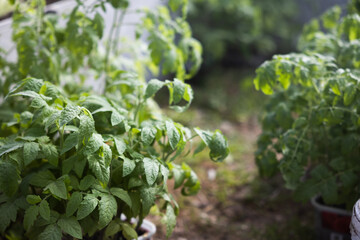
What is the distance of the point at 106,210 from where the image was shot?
1.28 m

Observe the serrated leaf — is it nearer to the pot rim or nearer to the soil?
the soil

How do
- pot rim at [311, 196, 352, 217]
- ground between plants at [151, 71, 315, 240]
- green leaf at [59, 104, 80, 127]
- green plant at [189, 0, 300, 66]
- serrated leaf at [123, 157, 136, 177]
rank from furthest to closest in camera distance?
1. green plant at [189, 0, 300, 66]
2. ground between plants at [151, 71, 315, 240]
3. pot rim at [311, 196, 352, 217]
4. serrated leaf at [123, 157, 136, 177]
5. green leaf at [59, 104, 80, 127]

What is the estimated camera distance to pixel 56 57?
6.15 feet

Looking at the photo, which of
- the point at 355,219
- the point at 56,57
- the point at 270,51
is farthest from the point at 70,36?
the point at 270,51

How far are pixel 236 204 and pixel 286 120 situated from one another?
0.80 m

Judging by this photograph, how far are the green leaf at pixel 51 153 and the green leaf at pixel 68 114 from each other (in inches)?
6.6

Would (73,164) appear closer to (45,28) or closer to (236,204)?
(45,28)

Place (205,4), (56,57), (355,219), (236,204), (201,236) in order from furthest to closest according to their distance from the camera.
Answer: (205,4), (236,204), (201,236), (56,57), (355,219)

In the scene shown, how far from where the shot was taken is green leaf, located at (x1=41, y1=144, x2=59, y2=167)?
1345 millimetres

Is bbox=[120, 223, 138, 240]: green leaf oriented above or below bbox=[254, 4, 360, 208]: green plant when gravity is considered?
below

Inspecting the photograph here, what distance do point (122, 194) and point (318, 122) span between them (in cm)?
89

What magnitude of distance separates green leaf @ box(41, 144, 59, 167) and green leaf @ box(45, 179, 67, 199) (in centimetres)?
7

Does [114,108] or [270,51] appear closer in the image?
[114,108]

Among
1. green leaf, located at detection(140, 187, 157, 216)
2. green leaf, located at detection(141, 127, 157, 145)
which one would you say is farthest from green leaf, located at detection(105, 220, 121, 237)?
green leaf, located at detection(141, 127, 157, 145)
